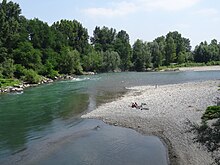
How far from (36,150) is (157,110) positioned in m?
15.8

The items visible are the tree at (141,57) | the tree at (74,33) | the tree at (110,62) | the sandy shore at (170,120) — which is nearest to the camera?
the sandy shore at (170,120)

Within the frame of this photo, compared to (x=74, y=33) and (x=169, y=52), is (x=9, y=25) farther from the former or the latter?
(x=169, y=52)

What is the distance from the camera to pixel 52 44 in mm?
116938

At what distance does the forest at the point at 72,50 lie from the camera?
293 feet

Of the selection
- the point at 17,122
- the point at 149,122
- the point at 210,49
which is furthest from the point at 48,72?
the point at 210,49

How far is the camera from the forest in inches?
3516

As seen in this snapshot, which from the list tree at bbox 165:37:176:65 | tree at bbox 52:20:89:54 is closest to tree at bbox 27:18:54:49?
tree at bbox 52:20:89:54

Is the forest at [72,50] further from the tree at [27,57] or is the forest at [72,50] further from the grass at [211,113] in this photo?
the grass at [211,113]

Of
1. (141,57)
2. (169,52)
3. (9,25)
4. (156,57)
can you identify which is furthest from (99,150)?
(169,52)

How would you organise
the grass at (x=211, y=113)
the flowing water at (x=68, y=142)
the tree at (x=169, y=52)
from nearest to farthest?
the flowing water at (x=68, y=142)
the grass at (x=211, y=113)
the tree at (x=169, y=52)

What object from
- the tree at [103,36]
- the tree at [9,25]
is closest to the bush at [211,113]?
the tree at [9,25]

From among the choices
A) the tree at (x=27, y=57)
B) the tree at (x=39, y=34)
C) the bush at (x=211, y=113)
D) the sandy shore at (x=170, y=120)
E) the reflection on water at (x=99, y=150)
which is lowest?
the reflection on water at (x=99, y=150)

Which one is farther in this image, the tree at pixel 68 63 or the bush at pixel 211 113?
the tree at pixel 68 63

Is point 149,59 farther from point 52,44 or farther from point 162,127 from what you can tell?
point 162,127
